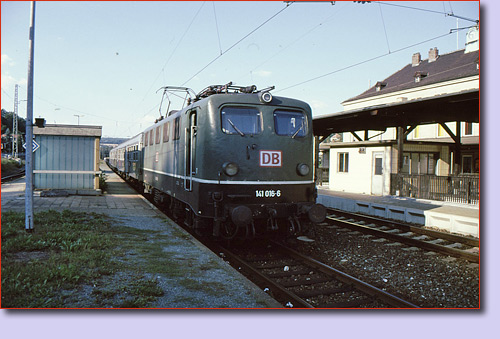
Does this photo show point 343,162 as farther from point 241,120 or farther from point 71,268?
point 71,268

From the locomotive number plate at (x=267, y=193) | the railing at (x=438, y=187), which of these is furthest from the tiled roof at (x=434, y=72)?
the locomotive number plate at (x=267, y=193)

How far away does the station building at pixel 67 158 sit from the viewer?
1569 cm

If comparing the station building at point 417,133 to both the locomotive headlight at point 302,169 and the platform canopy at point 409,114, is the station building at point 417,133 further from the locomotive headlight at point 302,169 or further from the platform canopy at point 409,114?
the locomotive headlight at point 302,169

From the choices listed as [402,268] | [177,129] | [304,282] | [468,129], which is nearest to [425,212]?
[402,268]

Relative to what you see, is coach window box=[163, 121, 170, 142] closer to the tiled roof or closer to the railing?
the railing

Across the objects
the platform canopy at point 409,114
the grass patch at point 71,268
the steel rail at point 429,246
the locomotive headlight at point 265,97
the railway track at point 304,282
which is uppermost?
the platform canopy at point 409,114

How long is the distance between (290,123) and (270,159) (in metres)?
0.99

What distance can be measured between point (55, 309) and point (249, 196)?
13.3 ft

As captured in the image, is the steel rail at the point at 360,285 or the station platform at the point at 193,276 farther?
the steel rail at the point at 360,285

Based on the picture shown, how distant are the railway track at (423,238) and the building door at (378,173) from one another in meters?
8.86

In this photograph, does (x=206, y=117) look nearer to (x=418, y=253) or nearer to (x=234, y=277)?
(x=234, y=277)

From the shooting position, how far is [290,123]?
332 inches

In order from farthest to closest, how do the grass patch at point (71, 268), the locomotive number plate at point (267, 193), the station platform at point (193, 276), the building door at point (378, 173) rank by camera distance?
the building door at point (378, 173) < the locomotive number plate at point (267, 193) < the station platform at point (193, 276) < the grass patch at point (71, 268)

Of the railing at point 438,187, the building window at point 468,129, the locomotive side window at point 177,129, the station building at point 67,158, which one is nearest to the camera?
the locomotive side window at point 177,129
